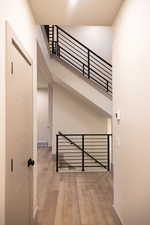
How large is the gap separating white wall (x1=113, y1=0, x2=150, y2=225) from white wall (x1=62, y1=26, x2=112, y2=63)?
16.1 ft

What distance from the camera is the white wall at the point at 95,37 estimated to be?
791 centimetres

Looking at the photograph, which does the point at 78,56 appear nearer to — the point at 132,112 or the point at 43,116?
the point at 43,116

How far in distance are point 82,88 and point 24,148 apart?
4105mm

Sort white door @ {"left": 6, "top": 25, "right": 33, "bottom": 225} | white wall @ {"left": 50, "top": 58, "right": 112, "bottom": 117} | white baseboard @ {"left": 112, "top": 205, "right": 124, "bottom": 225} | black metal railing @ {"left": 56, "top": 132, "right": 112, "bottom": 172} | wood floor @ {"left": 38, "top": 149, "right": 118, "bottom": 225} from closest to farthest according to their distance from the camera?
white door @ {"left": 6, "top": 25, "right": 33, "bottom": 225} < white baseboard @ {"left": 112, "top": 205, "right": 124, "bottom": 225} < wood floor @ {"left": 38, "top": 149, "right": 118, "bottom": 225} < white wall @ {"left": 50, "top": 58, "right": 112, "bottom": 117} < black metal railing @ {"left": 56, "top": 132, "right": 112, "bottom": 172}

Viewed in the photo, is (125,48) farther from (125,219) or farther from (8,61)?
(125,219)

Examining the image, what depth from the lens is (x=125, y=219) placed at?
2643 mm

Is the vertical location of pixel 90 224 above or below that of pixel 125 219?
below

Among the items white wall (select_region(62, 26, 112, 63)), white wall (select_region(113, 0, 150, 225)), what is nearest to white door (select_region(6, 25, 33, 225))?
white wall (select_region(113, 0, 150, 225))

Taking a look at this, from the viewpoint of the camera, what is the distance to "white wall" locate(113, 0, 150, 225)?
1.90 m

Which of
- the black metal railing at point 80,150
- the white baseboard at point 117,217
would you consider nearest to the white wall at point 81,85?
the black metal railing at point 80,150

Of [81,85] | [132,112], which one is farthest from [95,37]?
[132,112]

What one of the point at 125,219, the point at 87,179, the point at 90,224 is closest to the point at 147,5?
the point at 125,219

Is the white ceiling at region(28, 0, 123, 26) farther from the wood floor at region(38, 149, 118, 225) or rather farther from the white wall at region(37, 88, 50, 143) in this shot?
the white wall at region(37, 88, 50, 143)

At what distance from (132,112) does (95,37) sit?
6183 millimetres
